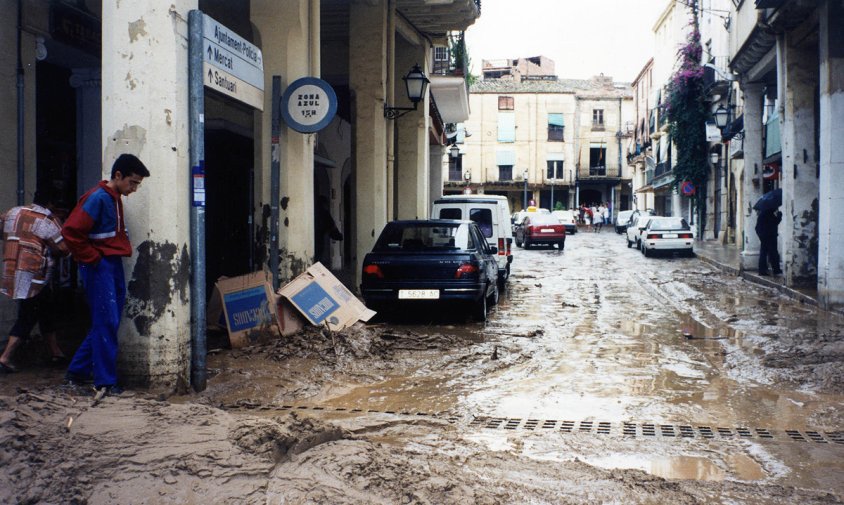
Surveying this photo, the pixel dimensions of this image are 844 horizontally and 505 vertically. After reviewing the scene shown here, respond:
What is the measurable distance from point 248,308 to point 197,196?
2.14 meters

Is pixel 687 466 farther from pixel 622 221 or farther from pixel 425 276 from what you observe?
pixel 622 221

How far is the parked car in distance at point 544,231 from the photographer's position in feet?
108

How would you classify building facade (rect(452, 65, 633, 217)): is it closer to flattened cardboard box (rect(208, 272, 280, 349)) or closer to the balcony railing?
the balcony railing

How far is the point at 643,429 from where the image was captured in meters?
5.76

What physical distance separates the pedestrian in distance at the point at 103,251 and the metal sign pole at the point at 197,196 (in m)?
0.66

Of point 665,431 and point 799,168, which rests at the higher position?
point 799,168

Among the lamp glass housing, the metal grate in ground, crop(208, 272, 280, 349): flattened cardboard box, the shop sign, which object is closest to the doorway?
the lamp glass housing

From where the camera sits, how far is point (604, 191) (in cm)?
7069

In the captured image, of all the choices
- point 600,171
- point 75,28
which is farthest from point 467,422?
point 600,171

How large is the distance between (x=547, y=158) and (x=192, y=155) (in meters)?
63.2

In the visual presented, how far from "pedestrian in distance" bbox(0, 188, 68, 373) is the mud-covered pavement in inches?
16.5

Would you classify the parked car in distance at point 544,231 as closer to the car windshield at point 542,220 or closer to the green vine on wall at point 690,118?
the car windshield at point 542,220

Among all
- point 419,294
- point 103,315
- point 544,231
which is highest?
point 544,231

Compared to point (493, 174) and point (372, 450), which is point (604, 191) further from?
point (372, 450)
